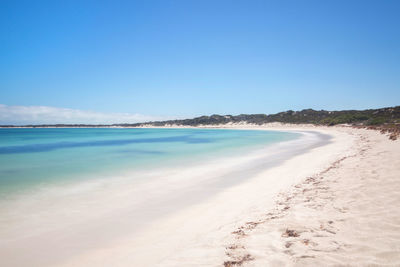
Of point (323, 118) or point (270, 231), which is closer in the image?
point (270, 231)

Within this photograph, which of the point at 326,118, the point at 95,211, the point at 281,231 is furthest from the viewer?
the point at 326,118

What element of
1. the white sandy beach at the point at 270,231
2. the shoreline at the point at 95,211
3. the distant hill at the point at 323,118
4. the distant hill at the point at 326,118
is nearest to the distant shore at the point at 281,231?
the white sandy beach at the point at 270,231

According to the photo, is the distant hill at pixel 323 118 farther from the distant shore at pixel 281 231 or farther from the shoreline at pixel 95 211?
the shoreline at pixel 95 211

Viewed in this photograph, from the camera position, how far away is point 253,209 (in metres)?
5.45

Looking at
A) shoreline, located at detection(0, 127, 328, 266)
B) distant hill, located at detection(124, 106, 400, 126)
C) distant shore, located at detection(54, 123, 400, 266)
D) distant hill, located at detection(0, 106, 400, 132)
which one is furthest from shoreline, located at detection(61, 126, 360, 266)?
distant hill, located at detection(124, 106, 400, 126)

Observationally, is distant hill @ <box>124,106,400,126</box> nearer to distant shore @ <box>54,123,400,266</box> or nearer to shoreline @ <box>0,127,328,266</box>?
distant shore @ <box>54,123,400,266</box>

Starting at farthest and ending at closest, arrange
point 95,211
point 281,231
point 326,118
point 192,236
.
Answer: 1. point 326,118
2. point 95,211
3. point 192,236
4. point 281,231

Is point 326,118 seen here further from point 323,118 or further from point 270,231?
point 270,231

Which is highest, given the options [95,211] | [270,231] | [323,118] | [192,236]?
[323,118]

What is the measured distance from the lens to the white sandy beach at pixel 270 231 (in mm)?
3123

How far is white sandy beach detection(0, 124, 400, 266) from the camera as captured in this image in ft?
10.2

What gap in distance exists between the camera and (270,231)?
395cm

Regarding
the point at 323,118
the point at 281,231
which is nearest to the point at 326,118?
the point at 323,118

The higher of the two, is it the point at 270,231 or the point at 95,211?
the point at 270,231
